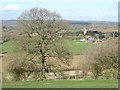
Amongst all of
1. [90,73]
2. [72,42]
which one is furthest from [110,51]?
[72,42]

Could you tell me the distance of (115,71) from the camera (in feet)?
77.2

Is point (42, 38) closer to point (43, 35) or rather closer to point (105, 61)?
point (43, 35)

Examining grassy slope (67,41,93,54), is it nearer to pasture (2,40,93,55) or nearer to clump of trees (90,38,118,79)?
pasture (2,40,93,55)

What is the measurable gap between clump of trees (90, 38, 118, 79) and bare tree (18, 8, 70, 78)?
9.54 ft

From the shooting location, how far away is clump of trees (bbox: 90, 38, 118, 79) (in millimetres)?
23442

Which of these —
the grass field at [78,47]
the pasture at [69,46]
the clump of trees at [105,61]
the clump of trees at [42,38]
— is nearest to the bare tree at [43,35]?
the clump of trees at [42,38]

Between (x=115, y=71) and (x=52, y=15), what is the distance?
729 centimetres

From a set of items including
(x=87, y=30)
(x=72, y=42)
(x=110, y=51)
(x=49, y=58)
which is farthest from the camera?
(x=87, y=30)

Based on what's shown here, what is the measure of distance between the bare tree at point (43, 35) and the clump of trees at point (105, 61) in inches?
114

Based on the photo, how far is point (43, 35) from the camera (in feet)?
84.1

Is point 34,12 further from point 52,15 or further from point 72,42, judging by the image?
point 72,42

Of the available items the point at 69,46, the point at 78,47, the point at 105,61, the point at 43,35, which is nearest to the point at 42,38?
the point at 43,35

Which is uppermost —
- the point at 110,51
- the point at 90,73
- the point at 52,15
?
the point at 52,15

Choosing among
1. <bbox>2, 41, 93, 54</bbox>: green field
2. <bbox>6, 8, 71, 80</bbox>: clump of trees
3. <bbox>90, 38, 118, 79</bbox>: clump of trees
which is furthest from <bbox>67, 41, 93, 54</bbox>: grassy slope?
<bbox>90, 38, 118, 79</bbox>: clump of trees
